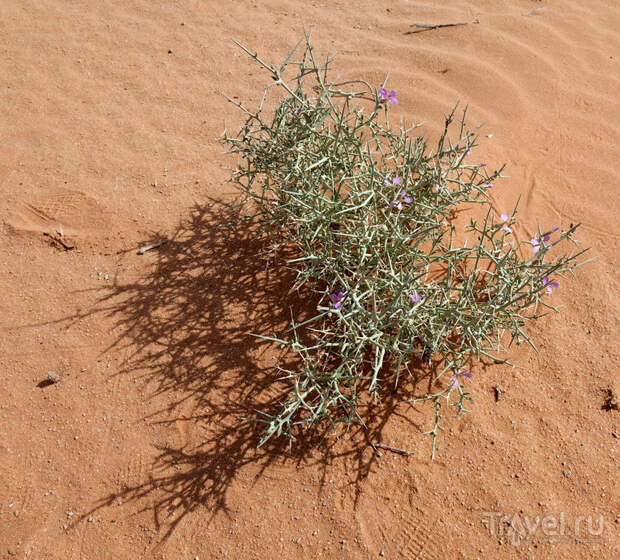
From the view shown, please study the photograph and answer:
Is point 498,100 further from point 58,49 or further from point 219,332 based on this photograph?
point 58,49

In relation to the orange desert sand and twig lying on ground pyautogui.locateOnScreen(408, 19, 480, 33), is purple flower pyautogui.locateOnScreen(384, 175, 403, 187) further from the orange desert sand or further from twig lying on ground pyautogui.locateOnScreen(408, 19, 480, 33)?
twig lying on ground pyautogui.locateOnScreen(408, 19, 480, 33)

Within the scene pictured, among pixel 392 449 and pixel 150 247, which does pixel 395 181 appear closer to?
pixel 392 449

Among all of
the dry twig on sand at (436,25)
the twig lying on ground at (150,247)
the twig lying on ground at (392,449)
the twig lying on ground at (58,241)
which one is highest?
the dry twig on sand at (436,25)

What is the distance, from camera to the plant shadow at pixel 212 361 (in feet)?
5.40

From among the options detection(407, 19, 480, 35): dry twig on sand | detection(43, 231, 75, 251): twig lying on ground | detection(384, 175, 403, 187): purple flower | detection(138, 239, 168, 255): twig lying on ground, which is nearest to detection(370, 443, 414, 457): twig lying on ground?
detection(384, 175, 403, 187): purple flower

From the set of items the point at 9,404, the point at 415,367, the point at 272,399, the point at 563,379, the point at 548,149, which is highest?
the point at 548,149

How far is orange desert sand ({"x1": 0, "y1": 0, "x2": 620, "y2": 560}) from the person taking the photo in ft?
5.15

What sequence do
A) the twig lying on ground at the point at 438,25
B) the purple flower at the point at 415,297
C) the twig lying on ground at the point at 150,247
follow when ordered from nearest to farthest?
the purple flower at the point at 415,297, the twig lying on ground at the point at 150,247, the twig lying on ground at the point at 438,25

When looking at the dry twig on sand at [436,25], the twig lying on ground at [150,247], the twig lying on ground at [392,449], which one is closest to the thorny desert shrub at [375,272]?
the twig lying on ground at [392,449]

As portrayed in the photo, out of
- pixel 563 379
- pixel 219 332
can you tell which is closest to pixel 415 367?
pixel 563 379

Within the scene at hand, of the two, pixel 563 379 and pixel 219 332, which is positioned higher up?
pixel 563 379

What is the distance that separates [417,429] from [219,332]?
2.69 feet

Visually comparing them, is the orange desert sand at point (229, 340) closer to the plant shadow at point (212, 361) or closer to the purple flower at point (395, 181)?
the plant shadow at point (212, 361)

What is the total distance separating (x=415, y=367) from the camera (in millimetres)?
1805
